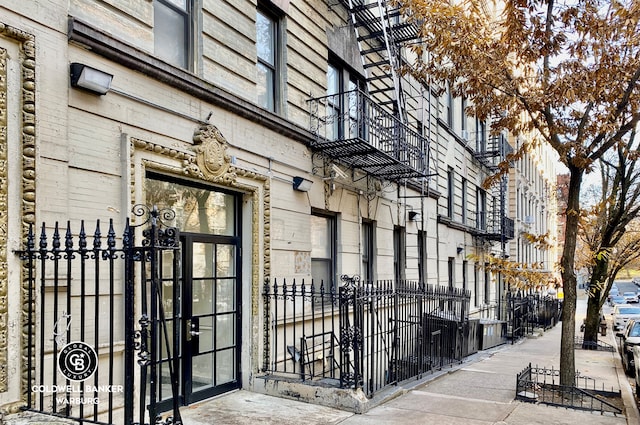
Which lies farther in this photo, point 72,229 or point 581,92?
point 581,92

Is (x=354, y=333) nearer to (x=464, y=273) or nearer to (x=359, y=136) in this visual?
Answer: (x=359, y=136)

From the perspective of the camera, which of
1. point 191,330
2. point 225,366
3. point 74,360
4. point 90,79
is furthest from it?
point 225,366

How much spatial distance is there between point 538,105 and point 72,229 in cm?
715

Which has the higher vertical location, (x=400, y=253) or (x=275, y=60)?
(x=275, y=60)

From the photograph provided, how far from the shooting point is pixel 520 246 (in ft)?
112

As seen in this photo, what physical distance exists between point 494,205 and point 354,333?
19.9 m

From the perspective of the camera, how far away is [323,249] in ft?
36.1

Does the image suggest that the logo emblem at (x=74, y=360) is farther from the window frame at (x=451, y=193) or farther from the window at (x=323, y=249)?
the window frame at (x=451, y=193)

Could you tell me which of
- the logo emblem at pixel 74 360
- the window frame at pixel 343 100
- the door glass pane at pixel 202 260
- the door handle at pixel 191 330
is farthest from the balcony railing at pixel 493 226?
the logo emblem at pixel 74 360

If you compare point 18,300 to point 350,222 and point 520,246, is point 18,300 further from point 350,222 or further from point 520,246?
point 520,246

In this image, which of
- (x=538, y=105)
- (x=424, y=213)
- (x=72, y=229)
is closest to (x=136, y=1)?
(x=72, y=229)

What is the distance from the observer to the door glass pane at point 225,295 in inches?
313

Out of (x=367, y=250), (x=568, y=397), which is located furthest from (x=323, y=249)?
(x=568, y=397)

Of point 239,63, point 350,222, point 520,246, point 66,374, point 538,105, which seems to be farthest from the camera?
point 520,246
